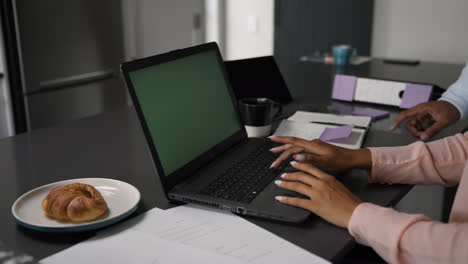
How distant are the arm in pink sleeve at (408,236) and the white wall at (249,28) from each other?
3032 millimetres

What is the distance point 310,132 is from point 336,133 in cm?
8

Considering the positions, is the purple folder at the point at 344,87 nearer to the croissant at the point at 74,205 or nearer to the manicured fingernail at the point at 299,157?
the manicured fingernail at the point at 299,157

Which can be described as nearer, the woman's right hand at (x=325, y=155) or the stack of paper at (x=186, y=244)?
the stack of paper at (x=186, y=244)

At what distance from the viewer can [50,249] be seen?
809 mm

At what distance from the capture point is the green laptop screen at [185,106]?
3.22 feet

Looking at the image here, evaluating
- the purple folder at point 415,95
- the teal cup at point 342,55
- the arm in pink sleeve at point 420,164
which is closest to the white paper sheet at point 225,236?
the arm in pink sleeve at point 420,164

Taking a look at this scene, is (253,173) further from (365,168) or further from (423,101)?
(423,101)

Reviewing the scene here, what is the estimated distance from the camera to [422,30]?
3230 millimetres

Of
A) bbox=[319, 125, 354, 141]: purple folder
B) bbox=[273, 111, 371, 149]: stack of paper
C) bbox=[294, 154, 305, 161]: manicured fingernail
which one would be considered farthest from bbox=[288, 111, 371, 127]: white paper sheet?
bbox=[294, 154, 305, 161]: manicured fingernail

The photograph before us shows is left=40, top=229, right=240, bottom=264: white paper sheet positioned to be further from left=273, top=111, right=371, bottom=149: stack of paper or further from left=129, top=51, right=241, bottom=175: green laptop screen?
left=273, top=111, right=371, bottom=149: stack of paper

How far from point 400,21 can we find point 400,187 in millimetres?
2482

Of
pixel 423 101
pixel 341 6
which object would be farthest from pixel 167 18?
pixel 423 101

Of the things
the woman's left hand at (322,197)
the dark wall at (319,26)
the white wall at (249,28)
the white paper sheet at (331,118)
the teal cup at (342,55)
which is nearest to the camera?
the woman's left hand at (322,197)

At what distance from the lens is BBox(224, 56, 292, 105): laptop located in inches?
63.7
